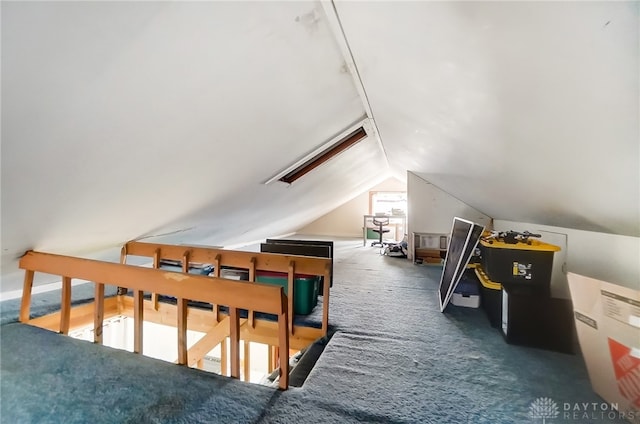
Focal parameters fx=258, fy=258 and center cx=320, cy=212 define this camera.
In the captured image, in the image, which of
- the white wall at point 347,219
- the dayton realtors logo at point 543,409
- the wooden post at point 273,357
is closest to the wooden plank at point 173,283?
the dayton realtors logo at point 543,409

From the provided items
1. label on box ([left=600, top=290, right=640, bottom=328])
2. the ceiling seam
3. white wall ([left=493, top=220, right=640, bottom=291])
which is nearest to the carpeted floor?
label on box ([left=600, top=290, right=640, bottom=328])

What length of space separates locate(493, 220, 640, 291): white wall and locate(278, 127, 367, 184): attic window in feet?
7.21

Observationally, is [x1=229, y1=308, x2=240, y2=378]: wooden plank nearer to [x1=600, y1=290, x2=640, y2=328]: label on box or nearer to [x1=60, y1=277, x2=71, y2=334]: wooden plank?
[x1=60, y1=277, x2=71, y2=334]: wooden plank

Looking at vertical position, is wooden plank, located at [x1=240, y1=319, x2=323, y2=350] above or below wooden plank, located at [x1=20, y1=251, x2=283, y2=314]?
below

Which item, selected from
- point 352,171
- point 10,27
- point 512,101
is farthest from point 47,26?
point 352,171

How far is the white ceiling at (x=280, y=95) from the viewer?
2.51 ft

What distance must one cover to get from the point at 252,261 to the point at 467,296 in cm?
198

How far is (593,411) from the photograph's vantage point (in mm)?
1156

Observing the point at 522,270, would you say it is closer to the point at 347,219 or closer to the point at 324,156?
the point at 324,156

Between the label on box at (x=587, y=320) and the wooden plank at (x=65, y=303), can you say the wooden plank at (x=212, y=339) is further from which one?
the label on box at (x=587, y=320)

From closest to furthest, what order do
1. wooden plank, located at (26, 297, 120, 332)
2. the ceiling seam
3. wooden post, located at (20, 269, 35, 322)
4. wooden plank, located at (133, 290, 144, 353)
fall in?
the ceiling seam, wooden plank, located at (133, 290, 144, 353), wooden post, located at (20, 269, 35, 322), wooden plank, located at (26, 297, 120, 332)

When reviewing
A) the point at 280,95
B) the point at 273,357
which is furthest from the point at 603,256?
the point at 273,357

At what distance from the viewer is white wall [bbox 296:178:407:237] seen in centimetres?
757

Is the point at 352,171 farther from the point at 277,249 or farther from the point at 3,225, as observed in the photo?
the point at 3,225
